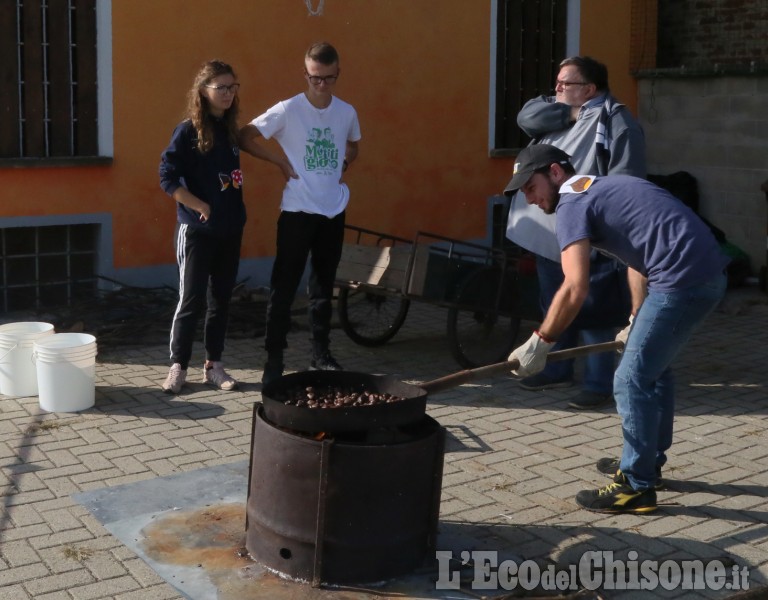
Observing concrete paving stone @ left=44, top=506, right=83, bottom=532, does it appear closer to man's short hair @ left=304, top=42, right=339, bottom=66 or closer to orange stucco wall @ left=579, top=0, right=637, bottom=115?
man's short hair @ left=304, top=42, right=339, bottom=66

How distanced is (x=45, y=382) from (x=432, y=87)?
584cm

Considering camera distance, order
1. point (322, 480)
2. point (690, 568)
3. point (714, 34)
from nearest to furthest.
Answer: point (322, 480) → point (690, 568) → point (714, 34)

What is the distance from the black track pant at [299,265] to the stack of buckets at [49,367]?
3.80ft

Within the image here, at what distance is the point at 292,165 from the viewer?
23.6ft

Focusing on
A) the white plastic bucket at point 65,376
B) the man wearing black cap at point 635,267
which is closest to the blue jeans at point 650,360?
the man wearing black cap at point 635,267

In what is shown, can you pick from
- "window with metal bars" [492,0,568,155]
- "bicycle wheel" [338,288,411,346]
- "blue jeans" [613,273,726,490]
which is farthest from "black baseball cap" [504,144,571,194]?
"window with metal bars" [492,0,568,155]

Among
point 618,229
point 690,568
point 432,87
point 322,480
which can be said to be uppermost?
point 432,87

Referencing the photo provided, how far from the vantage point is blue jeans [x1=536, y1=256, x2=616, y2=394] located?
7.07m

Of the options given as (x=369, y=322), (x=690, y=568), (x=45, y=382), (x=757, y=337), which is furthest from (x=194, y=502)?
(x=757, y=337)

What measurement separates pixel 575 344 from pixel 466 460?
1.84 metres

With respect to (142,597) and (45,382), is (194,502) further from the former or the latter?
(45,382)

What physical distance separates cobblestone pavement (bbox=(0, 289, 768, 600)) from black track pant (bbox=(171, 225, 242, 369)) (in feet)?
1.07

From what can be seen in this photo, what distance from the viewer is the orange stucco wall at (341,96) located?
30.7ft

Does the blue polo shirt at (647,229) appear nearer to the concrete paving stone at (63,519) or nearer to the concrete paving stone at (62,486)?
the concrete paving stone at (63,519)
